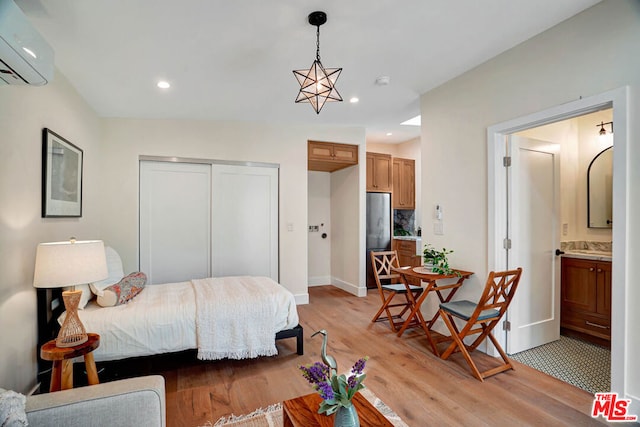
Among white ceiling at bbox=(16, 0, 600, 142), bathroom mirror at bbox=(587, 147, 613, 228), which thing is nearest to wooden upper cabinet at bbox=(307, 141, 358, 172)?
white ceiling at bbox=(16, 0, 600, 142)

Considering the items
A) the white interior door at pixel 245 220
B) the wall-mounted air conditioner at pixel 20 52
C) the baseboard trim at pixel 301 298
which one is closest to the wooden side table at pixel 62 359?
the wall-mounted air conditioner at pixel 20 52

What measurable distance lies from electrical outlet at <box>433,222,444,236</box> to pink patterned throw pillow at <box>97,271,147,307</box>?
10.0ft

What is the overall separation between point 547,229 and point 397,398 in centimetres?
224

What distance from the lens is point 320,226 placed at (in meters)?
5.90

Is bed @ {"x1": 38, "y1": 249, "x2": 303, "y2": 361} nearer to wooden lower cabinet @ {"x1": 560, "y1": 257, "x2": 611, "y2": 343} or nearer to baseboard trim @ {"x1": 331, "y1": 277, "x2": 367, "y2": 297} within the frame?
baseboard trim @ {"x1": 331, "y1": 277, "x2": 367, "y2": 297}

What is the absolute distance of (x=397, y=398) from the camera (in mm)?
2195

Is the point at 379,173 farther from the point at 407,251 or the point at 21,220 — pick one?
the point at 21,220

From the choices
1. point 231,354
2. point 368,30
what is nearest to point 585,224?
point 368,30

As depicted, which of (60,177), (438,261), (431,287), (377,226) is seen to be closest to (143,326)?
(60,177)

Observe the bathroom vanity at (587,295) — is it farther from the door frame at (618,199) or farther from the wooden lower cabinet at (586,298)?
the door frame at (618,199)

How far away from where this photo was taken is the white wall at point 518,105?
1.92 metres

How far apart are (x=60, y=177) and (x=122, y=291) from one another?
3.78ft

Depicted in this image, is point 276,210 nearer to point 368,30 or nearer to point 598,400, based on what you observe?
point 368,30

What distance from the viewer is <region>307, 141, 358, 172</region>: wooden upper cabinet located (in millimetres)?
4824
